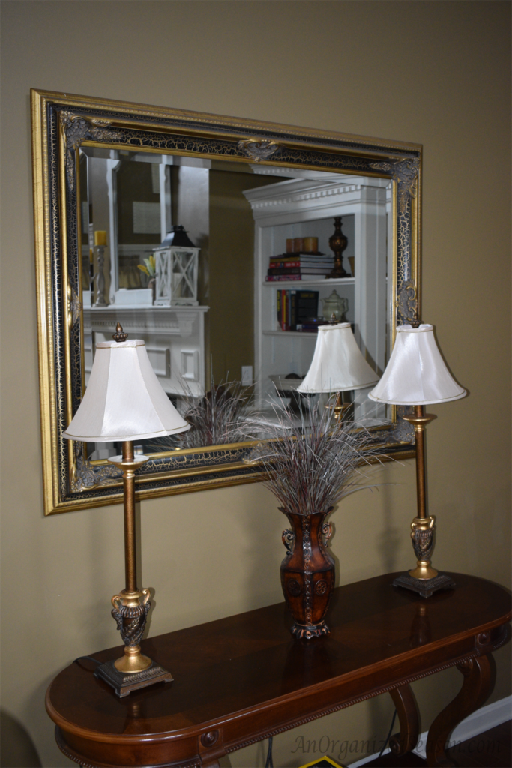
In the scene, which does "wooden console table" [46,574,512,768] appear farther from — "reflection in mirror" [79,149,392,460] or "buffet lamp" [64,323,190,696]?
"reflection in mirror" [79,149,392,460]

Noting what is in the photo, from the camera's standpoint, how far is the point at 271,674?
1626mm

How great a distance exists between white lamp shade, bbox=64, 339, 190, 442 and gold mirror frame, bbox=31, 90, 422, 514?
247 millimetres

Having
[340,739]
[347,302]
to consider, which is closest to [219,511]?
[347,302]

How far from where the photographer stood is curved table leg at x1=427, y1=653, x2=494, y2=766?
6.49ft

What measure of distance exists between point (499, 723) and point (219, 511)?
5.58 feet

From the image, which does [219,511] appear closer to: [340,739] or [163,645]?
[163,645]

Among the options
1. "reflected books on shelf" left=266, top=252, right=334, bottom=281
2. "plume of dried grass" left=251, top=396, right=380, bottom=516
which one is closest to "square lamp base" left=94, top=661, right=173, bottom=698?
"plume of dried grass" left=251, top=396, right=380, bottom=516

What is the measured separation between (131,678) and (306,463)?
2.21 ft

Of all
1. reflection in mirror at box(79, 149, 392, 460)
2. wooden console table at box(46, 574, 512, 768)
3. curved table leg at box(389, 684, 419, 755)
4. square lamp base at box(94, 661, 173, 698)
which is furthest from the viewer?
curved table leg at box(389, 684, 419, 755)

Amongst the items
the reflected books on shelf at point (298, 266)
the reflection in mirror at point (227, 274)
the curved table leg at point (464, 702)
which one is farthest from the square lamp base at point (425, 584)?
the reflected books on shelf at point (298, 266)

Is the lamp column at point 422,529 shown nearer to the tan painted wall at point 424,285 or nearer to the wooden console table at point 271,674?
the wooden console table at point 271,674

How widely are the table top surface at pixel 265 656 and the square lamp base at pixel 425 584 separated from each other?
0.07ft

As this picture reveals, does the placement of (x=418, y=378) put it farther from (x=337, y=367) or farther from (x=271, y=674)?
(x=271, y=674)

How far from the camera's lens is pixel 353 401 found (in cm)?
226
